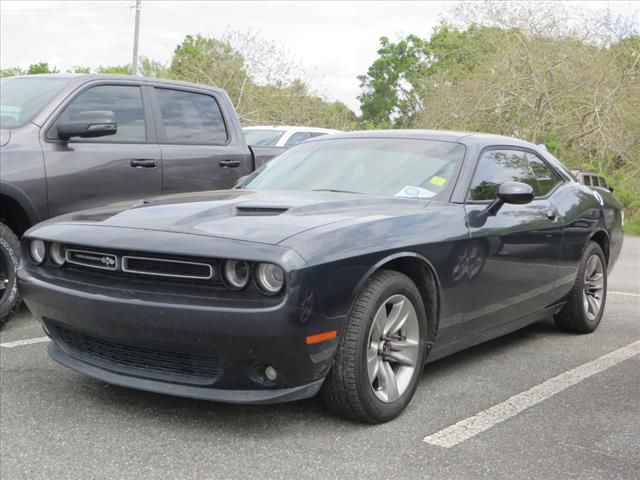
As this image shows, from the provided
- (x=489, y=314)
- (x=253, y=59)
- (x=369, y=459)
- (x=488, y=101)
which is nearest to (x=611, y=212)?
(x=489, y=314)

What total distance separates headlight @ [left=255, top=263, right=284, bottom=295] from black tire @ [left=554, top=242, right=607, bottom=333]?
3126 millimetres

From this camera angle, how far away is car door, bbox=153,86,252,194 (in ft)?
21.1

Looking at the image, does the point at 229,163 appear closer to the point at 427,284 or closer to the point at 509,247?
the point at 509,247

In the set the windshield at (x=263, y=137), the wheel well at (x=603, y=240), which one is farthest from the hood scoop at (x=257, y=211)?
the windshield at (x=263, y=137)

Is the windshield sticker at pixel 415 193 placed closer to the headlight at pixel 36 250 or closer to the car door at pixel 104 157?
the headlight at pixel 36 250

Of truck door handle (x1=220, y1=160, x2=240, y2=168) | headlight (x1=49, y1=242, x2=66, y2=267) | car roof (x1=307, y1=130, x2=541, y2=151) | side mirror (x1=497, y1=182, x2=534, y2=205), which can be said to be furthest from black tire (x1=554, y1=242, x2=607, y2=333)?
headlight (x1=49, y1=242, x2=66, y2=267)

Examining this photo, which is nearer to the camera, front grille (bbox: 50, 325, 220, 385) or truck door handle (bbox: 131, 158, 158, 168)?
front grille (bbox: 50, 325, 220, 385)

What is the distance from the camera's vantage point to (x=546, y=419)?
3877 millimetres

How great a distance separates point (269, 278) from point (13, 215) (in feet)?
9.74

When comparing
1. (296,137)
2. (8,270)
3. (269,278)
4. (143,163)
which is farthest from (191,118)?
(296,137)

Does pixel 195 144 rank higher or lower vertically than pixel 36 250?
higher

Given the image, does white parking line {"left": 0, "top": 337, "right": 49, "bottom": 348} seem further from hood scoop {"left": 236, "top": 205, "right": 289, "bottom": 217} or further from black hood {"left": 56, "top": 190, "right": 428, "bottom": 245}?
hood scoop {"left": 236, "top": 205, "right": 289, "bottom": 217}

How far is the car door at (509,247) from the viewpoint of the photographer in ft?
14.5

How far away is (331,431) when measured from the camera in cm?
361
